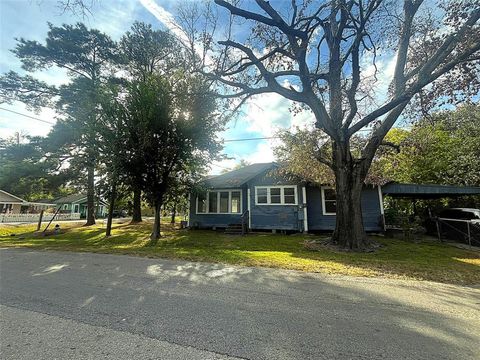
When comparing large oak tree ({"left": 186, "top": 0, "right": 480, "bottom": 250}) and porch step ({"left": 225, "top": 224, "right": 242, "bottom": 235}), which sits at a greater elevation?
large oak tree ({"left": 186, "top": 0, "right": 480, "bottom": 250})

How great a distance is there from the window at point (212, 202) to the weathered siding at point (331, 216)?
652cm

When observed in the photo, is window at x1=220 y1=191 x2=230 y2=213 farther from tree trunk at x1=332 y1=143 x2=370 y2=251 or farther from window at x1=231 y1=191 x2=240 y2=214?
tree trunk at x1=332 y1=143 x2=370 y2=251

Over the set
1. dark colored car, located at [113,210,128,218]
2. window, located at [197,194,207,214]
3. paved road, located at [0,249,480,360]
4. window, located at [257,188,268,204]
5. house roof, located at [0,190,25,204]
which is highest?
house roof, located at [0,190,25,204]

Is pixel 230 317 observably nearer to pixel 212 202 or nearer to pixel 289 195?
pixel 289 195

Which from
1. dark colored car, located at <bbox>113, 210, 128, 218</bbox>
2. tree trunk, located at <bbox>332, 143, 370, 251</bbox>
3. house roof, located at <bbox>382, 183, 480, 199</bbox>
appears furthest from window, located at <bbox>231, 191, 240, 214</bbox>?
dark colored car, located at <bbox>113, 210, 128, 218</bbox>

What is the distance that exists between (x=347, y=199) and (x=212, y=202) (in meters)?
10.5

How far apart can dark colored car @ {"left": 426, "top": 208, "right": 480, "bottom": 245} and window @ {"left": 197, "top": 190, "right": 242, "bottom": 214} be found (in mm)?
11694

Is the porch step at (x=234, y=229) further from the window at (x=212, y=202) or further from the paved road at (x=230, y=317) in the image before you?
the paved road at (x=230, y=317)

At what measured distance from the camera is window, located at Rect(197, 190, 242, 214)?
18.2 m

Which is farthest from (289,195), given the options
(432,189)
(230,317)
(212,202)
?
(230,317)

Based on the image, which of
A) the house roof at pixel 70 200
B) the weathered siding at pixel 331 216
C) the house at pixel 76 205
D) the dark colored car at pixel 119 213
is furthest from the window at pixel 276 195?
the house roof at pixel 70 200

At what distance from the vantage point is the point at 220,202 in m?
18.6

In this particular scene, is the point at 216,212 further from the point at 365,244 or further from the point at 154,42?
the point at 154,42

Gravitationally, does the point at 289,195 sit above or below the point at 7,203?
below
